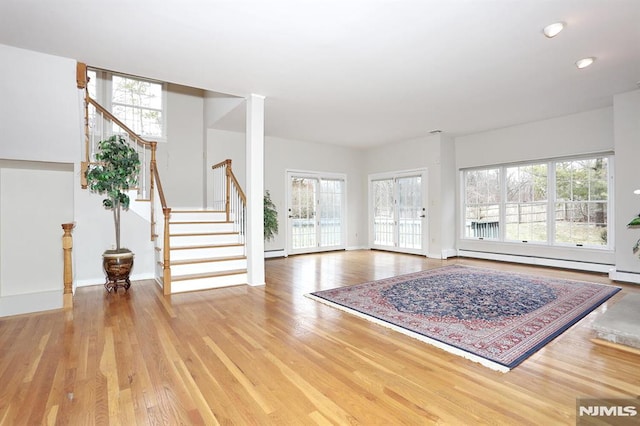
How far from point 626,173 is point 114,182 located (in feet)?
23.7

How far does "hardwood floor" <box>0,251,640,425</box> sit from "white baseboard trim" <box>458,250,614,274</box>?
2.58 m

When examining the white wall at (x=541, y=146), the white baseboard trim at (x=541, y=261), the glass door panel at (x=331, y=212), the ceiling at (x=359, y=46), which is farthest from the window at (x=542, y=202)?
the glass door panel at (x=331, y=212)

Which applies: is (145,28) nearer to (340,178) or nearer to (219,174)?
(219,174)

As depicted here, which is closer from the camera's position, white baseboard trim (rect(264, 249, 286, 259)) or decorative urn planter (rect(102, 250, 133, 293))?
decorative urn planter (rect(102, 250, 133, 293))

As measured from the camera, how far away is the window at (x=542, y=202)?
217 inches

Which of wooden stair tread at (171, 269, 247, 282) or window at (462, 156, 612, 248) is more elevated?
window at (462, 156, 612, 248)

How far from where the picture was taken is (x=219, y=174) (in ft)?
21.2

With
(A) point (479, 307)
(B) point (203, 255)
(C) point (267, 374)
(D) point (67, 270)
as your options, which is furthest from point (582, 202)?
A: (D) point (67, 270)

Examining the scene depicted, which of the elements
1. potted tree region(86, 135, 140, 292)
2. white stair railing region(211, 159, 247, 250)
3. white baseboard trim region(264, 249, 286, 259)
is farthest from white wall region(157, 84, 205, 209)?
potted tree region(86, 135, 140, 292)

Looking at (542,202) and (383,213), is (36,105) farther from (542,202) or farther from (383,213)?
(542,202)

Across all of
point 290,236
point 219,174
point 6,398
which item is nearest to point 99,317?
point 6,398

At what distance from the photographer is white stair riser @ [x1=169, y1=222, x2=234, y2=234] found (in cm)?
512

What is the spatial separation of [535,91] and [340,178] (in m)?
4.91

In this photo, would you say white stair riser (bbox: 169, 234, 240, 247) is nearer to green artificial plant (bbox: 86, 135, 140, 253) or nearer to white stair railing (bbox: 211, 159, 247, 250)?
white stair railing (bbox: 211, 159, 247, 250)
